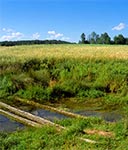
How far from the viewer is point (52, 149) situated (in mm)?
7883

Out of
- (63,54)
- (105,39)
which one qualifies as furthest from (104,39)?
(63,54)

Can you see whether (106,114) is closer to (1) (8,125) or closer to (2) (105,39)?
(1) (8,125)

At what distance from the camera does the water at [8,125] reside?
36.0 feet

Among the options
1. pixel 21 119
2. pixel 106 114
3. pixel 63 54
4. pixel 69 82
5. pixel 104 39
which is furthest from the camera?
pixel 104 39

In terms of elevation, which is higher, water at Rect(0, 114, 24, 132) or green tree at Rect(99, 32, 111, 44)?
water at Rect(0, 114, 24, 132)

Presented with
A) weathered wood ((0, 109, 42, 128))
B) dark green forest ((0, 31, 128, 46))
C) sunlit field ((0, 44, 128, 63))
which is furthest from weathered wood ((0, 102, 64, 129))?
Answer: dark green forest ((0, 31, 128, 46))

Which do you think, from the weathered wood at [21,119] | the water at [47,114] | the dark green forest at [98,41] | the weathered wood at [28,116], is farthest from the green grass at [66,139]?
the dark green forest at [98,41]

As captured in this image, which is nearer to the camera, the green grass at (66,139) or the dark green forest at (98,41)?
the green grass at (66,139)

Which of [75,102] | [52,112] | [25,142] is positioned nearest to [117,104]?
[75,102]

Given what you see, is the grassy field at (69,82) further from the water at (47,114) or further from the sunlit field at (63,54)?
the water at (47,114)

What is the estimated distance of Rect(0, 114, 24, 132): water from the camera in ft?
36.0

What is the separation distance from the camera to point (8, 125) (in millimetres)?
11516

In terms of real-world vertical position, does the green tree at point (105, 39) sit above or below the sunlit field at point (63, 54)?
below

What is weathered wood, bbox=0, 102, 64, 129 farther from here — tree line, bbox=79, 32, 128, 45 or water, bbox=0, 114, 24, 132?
tree line, bbox=79, 32, 128, 45
